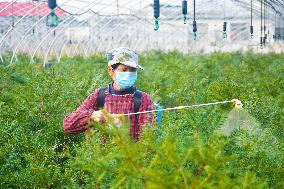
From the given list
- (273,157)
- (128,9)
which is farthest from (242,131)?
(128,9)

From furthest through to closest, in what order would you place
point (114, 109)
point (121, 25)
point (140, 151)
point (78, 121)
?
point (121, 25) → point (114, 109) → point (78, 121) → point (140, 151)

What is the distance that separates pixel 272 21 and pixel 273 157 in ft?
95.1

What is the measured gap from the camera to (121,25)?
2788 centimetres

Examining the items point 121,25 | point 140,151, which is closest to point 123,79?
point 140,151

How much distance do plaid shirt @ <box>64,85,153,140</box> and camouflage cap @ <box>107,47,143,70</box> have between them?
0.58 ft

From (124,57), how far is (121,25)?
24.2 meters

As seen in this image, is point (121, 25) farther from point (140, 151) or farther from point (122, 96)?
point (140, 151)

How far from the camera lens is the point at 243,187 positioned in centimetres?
197

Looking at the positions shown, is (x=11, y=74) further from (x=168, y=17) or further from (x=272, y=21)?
(x=272, y=21)

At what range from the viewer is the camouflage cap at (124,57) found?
12.8 feet

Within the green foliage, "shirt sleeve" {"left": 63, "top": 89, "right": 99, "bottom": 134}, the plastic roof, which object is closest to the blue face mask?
"shirt sleeve" {"left": 63, "top": 89, "right": 99, "bottom": 134}

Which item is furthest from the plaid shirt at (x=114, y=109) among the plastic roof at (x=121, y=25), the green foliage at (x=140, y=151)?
the plastic roof at (x=121, y=25)

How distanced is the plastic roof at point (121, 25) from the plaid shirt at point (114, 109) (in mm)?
15122

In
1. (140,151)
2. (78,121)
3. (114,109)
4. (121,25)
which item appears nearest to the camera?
(140,151)
